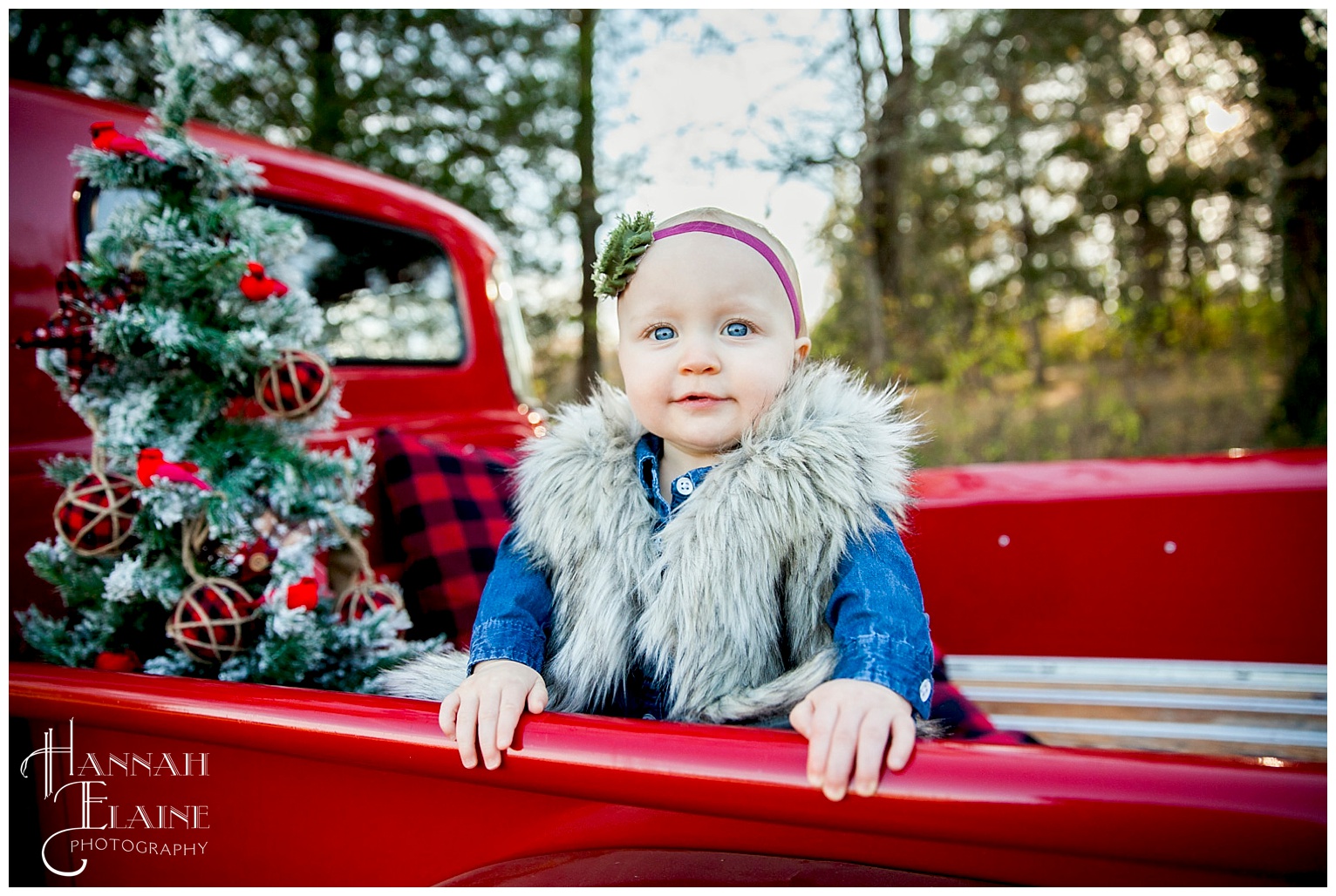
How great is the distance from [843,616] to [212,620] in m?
1.05

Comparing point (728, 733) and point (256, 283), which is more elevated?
point (256, 283)

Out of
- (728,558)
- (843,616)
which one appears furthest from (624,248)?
(843,616)

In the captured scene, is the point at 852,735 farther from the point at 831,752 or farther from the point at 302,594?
the point at 302,594

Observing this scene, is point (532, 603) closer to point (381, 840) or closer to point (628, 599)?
point (628, 599)

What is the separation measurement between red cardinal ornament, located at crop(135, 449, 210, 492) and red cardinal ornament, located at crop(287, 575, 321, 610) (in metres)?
0.24

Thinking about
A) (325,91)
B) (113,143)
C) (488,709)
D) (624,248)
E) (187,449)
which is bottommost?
(488,709)

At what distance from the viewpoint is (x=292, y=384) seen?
1501mm

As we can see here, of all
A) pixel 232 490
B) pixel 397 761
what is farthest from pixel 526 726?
pixel 232 490

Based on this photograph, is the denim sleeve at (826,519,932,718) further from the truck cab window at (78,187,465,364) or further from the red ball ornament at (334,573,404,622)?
the truck cab window at (78,187,465,364)

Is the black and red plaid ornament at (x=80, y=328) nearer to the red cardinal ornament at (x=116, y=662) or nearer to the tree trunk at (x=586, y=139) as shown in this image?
the red cardinal ornament at (x=116, y=662)

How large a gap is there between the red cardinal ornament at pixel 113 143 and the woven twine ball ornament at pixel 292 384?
419 millimetres

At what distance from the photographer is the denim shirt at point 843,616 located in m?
0.91

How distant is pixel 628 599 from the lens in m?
1.08

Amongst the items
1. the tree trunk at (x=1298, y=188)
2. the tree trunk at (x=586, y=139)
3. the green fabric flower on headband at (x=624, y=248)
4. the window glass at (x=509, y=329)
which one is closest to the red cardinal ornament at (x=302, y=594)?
the green fabric flower on headband at (x=624, y=248)
